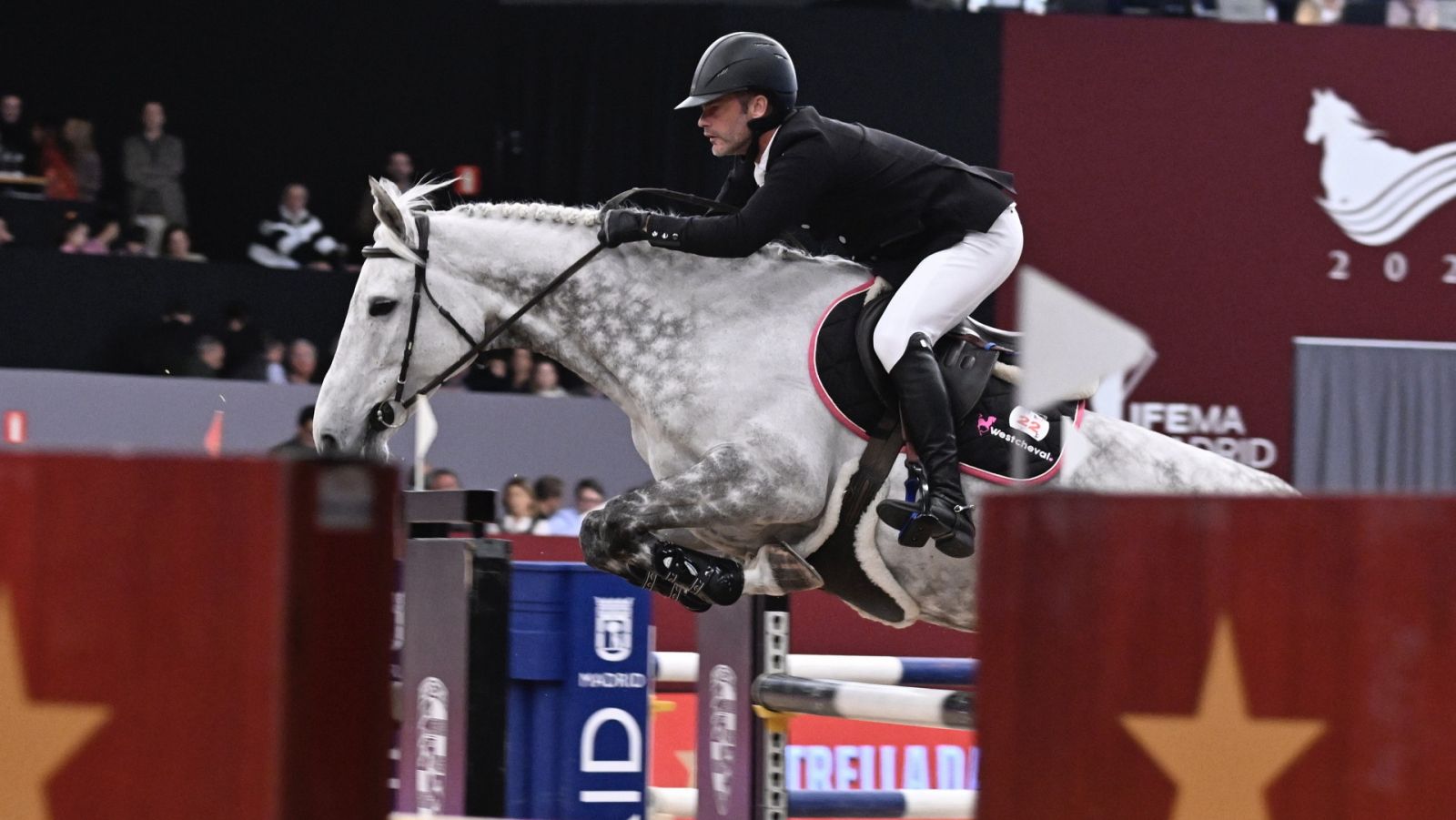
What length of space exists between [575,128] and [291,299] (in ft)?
8.52

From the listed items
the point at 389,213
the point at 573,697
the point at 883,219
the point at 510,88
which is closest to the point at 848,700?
the point at 573,697

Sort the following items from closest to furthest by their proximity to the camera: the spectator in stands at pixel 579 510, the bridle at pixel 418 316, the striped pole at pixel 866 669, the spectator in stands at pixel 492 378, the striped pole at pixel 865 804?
the bridle at pixel 418 316 < the striped pole at pixel 865 804 < the striped pole at pixel 866 669 < the spectator in stands at pixel 579 510 < the spectator in stands at pixel 492 378

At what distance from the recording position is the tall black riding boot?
4.02m

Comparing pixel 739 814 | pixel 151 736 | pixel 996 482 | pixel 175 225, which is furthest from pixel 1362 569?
pixel 175 225

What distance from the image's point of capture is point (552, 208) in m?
4.57

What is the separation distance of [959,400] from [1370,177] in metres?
9.61

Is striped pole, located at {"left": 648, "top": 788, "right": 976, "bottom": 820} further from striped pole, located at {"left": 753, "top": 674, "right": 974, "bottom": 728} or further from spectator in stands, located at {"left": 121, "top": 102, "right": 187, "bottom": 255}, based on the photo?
spectator in stands, located at {"left": 121, "top": 102, "right": 187, "bottom": 255}

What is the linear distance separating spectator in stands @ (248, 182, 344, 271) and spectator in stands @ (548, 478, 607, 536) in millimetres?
2334

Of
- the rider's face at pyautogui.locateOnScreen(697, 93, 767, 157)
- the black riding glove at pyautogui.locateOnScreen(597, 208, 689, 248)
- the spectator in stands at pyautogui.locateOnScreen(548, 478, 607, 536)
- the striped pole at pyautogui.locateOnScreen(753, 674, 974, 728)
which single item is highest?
the rider's face at pyautogui.locateOnScreen(697, 93, 767, 157)

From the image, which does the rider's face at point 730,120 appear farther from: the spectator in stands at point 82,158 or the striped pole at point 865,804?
the spectator in stands at point 82,158

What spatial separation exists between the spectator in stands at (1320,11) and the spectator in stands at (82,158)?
27.3 feet

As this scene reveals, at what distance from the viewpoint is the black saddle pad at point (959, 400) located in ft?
13.9

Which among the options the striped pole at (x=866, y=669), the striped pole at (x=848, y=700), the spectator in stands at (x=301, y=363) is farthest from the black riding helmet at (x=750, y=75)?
the spectator in stands at (x=301, y=363)

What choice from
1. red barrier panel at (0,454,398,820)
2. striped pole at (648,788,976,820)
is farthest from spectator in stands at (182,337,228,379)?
red barrier panel at (0,454,398,820)
